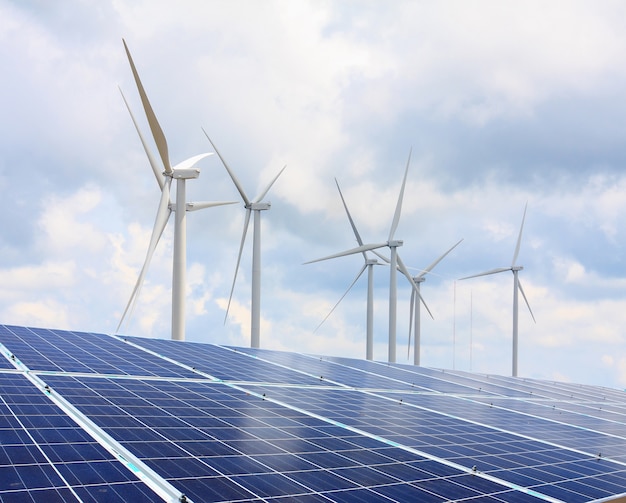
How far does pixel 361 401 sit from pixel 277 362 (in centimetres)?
968

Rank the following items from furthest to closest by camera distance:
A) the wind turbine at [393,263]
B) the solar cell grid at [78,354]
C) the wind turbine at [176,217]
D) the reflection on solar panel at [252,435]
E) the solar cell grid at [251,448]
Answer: the wind turbine at [393,263] < the wind turbine at [176,217] < the solar cell grid at [78,354] < the solar cell grid at [251,448] < the reflection on solar panel at [252,435]

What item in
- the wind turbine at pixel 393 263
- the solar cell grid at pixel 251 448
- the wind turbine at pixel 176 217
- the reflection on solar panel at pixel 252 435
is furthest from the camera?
the wind turbine at pixel 393 263

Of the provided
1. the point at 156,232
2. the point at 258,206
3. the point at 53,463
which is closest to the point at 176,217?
the point at 156,232

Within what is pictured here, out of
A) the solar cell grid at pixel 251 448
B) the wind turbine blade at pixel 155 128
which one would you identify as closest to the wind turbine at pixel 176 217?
the wind turbine blade at pixel 155 128

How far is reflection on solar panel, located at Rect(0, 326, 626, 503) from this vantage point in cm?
1673

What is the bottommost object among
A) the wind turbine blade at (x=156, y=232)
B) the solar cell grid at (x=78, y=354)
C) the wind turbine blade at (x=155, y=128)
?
the solar cell grid at (x=78, y=354)

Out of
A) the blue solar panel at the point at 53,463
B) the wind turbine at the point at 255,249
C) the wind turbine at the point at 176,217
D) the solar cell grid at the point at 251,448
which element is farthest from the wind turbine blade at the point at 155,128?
the blue solar panel at the point at 53,463

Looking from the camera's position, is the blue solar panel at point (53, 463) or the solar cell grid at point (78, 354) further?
the solar cell grid at point (78, 354)

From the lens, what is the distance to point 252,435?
21.6m

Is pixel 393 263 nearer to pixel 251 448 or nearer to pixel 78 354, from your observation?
pixel 78 354

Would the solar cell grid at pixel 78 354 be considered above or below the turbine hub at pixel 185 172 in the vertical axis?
below

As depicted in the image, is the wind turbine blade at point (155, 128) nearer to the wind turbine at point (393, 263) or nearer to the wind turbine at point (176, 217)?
the wind turbine at point (176, 217)

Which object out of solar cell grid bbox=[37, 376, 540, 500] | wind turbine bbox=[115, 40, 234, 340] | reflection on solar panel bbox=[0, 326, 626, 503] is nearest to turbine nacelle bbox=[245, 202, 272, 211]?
wind turbine bbox=[115, 40, 234, 340]

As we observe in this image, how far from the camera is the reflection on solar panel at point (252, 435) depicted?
16734 millimetres
